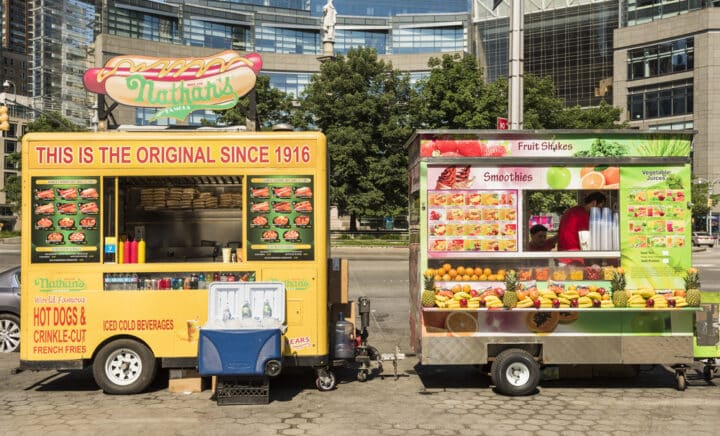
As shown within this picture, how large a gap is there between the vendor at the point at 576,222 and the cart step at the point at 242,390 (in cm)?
413

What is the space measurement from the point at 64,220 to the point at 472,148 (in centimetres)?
512

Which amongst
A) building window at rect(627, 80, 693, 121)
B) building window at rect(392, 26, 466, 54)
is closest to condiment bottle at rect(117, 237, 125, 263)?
building window at rect(627, 80, 693, 121)

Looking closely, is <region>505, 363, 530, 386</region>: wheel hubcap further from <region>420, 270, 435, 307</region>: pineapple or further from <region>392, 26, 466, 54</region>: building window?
<region>392, 26, 466, 54</region>: building window

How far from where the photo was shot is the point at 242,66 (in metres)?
9.61

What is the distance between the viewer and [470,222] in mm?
8273

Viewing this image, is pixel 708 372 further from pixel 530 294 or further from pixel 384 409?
pixel 384 409

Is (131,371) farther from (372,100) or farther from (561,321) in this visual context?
(372,100)

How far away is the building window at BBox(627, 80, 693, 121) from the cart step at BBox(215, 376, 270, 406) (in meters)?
68.8

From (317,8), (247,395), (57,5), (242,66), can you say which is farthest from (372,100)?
(57,5)

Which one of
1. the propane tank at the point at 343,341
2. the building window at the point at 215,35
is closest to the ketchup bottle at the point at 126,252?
the propane tank at the point at 343,341

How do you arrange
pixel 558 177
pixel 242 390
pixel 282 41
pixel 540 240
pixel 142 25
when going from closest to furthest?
pixel 242 390 → pixel 558 177 → pixel 540 240 → pixel 142 25 → pixel 282 41

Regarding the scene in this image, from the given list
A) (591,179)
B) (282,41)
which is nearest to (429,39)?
(282,41)

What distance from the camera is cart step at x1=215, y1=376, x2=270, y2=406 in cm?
765

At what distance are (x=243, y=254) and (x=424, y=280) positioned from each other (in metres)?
2.28
